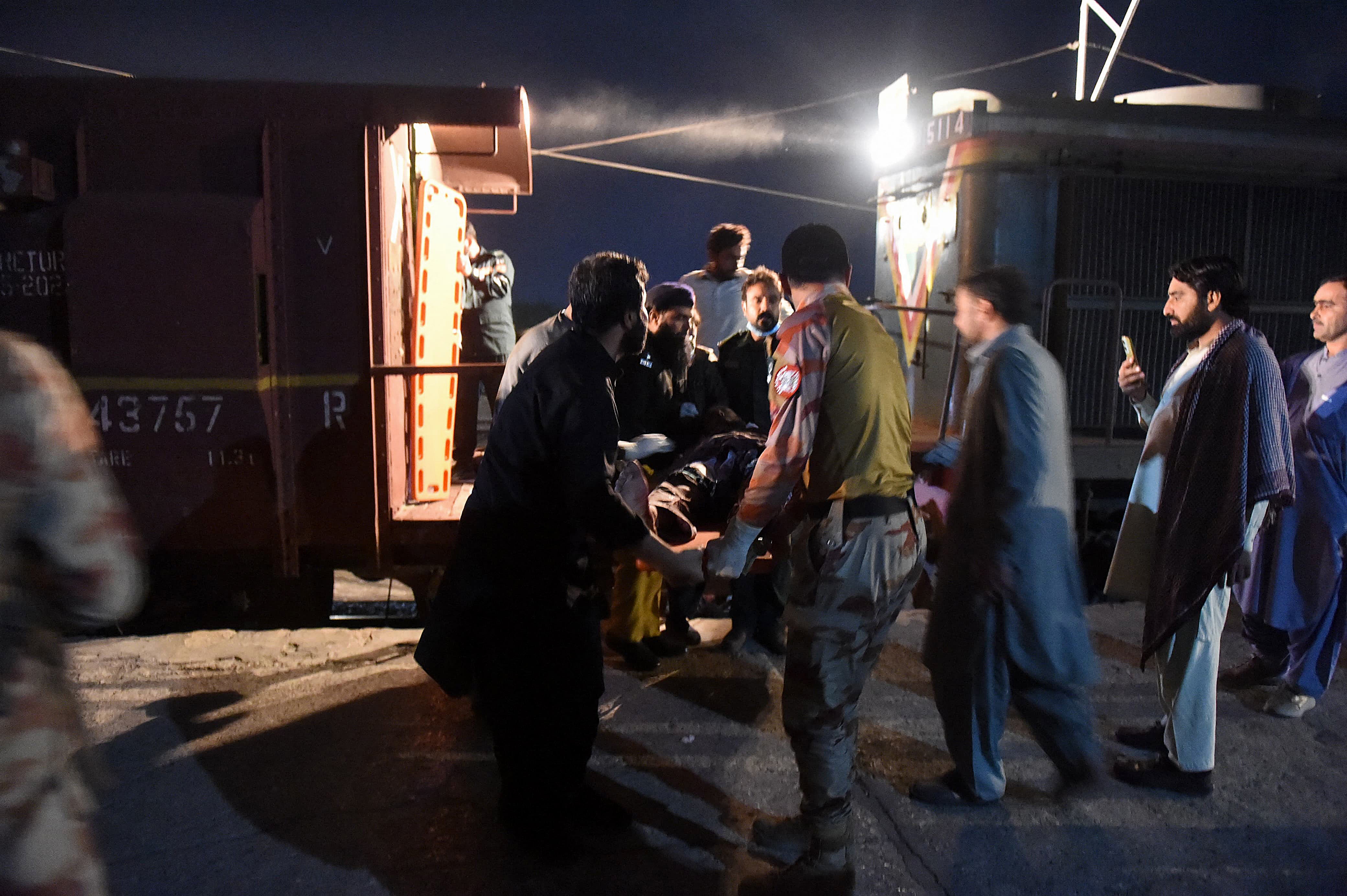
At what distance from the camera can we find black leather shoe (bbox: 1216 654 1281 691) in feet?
14.5

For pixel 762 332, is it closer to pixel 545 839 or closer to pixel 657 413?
pixel 657 413

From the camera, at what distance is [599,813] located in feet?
10.2

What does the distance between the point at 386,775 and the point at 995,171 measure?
18.4 ft

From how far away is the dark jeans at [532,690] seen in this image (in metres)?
2.90

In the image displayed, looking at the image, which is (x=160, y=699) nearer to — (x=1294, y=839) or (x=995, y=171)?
(x=1294, y=839)

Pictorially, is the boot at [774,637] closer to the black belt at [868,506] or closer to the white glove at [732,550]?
the white glove at [732,550]

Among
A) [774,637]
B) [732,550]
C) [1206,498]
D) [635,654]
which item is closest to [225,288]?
[635,654]

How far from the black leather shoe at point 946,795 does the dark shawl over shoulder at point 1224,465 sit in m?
0.89

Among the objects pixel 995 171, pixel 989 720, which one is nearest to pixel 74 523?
pixel 989 720

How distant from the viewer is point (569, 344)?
2.85 m

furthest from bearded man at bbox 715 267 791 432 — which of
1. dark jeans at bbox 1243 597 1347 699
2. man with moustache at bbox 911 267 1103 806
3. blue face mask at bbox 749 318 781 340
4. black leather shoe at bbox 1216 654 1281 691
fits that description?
dark jeans at bbox 1243 597 1347 699

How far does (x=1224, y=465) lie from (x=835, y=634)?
5.87ft

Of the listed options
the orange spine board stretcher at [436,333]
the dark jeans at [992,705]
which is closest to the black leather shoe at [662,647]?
the orange spine board stretcher at [436,333]

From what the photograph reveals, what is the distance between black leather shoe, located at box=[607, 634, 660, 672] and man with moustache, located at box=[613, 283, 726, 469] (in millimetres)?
945
